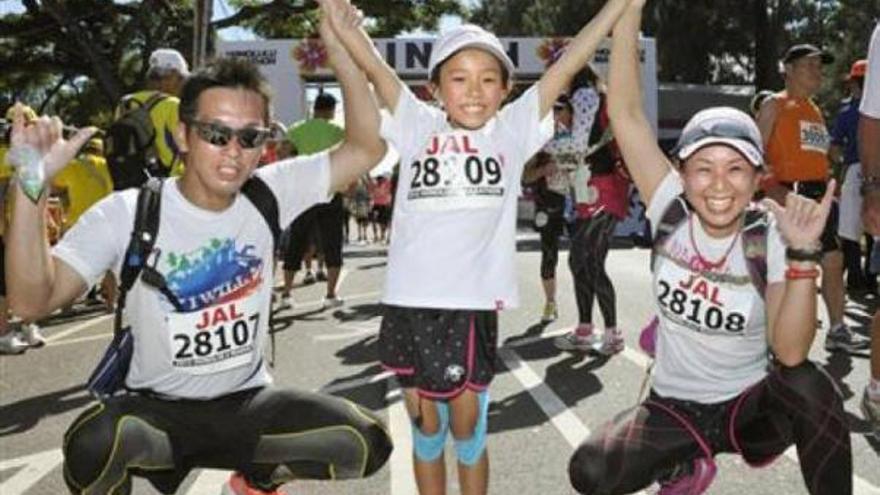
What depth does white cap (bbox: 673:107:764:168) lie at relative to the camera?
3215 millimetres

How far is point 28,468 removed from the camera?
4559 millimetres

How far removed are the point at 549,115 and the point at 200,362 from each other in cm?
159

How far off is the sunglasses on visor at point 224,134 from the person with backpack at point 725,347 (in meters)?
1.41

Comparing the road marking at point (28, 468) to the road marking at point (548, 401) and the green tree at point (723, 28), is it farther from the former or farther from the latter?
the green tree at point (723, 28)

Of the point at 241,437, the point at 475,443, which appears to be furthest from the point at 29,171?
the point at 475,443

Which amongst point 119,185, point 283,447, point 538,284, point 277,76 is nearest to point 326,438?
point 283,447

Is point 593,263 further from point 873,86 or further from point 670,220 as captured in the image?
point 670,220

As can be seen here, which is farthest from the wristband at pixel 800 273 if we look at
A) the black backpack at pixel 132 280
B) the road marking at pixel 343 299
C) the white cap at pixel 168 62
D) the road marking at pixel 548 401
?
the road marking at pixel 343 299

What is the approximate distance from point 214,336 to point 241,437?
0.33m

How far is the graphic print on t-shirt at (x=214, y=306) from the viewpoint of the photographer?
3100 mm

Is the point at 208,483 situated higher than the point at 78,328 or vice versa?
the point at 208,483

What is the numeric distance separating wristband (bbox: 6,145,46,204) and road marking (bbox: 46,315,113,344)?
19.9 feet

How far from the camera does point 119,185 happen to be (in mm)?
6871

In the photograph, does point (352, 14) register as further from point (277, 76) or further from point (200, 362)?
point (277, 76)
